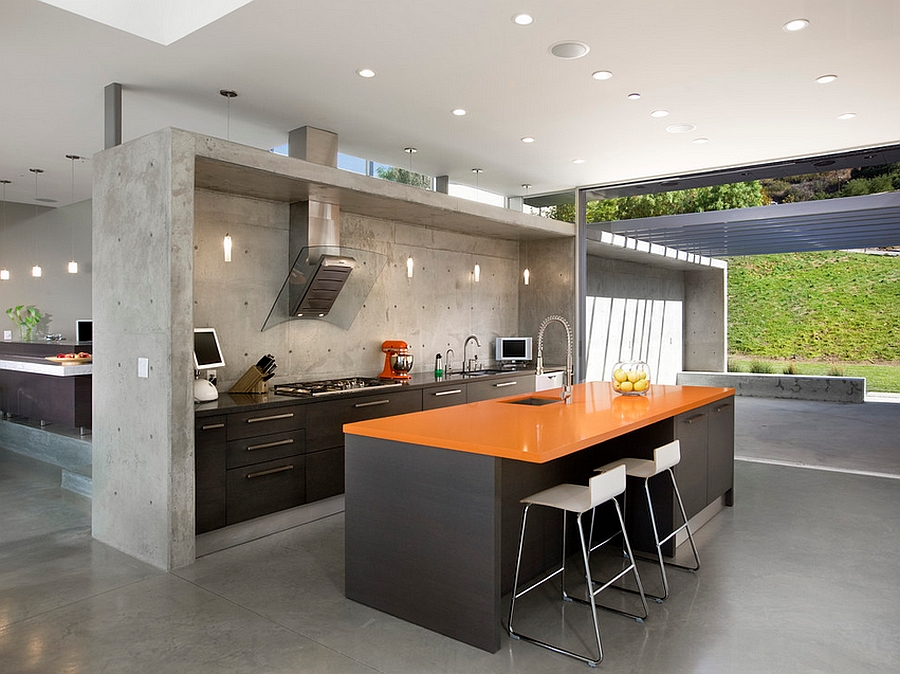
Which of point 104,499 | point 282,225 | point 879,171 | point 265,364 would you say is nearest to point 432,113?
point 282,225

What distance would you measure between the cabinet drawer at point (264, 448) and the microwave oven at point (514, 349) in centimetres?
347

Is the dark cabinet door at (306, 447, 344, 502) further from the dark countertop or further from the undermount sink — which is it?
the undermount sink

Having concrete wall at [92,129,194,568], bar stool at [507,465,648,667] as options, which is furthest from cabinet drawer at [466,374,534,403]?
bar stool at [507,465,648,667]

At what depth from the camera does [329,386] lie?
16.5 feet

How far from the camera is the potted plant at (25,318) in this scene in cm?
891

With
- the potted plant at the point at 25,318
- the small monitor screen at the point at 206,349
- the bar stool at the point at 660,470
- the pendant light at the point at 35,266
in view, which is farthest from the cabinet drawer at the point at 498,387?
the potted plant at the point at 25,318

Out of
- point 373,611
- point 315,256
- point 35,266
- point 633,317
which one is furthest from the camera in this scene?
point 633,317

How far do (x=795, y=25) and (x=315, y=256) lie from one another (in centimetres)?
344

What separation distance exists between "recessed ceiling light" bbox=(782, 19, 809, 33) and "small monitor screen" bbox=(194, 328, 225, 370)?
3.88 metres

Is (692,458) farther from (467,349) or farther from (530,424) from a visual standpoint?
(467,349)

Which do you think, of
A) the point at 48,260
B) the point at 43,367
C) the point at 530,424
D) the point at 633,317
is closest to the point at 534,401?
the point at 530,424

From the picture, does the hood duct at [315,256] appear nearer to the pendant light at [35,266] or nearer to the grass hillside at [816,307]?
the pendant light at [35,266]

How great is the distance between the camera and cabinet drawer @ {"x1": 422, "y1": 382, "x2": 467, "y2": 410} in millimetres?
5496

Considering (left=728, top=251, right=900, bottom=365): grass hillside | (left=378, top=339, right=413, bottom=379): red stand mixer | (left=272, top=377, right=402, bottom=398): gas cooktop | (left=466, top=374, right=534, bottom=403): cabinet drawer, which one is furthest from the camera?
(left=728, top=251, right=900, bottom=365): grass hillside
